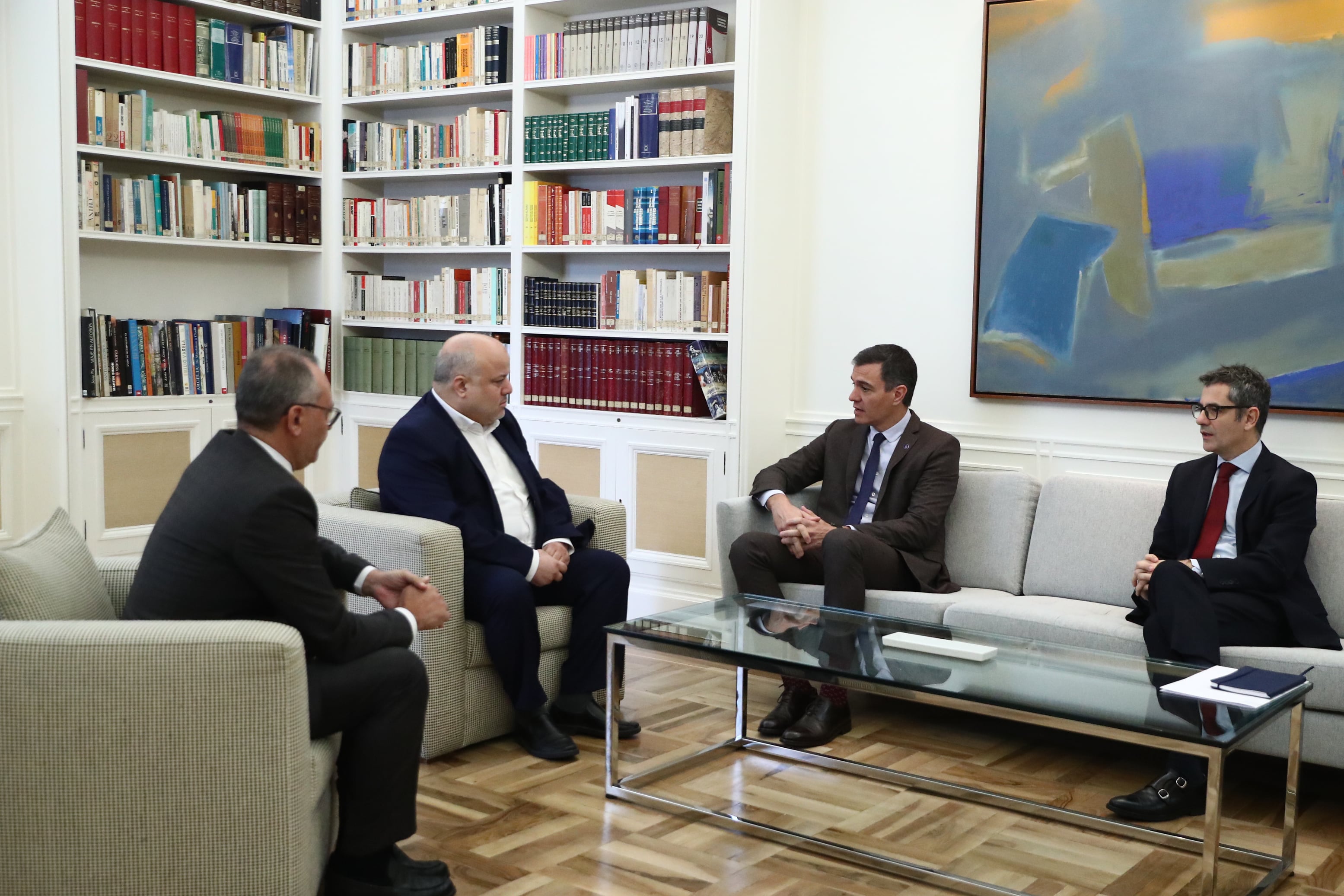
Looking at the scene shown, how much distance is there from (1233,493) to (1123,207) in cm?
112

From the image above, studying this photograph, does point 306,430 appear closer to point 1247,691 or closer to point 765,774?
point 765,774

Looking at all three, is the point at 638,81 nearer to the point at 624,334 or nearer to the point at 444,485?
the point at 624,334

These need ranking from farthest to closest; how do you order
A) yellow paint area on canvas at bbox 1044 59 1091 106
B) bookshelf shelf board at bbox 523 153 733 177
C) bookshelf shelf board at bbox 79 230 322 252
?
bookshelf shelf board at bbox 79 230 322 252
bookshelf shelf board at bbox 523 153 733 177
yellow paint area on canvas at bbox 1044 59 1091 106

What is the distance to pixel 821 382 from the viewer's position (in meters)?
4.89

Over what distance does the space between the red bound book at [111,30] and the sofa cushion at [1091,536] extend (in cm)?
388

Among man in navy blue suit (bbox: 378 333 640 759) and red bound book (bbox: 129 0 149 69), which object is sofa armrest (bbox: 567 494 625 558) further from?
red bound book (bbox: 129 0 149 69)

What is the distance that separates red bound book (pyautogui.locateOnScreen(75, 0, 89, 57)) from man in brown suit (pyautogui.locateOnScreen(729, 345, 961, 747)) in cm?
308

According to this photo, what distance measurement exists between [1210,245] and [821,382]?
4.87 feet

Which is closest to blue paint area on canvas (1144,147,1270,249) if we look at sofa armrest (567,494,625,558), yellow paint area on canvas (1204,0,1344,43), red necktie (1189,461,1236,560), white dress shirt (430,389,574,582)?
yellow paint area on canvas (1204,0,1344,43)

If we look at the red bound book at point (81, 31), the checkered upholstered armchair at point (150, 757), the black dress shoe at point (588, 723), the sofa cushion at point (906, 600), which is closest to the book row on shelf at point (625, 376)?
the sofa cushion at point (906, 600)

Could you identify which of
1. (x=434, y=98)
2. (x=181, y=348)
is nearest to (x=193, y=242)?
(x=181, y=348)

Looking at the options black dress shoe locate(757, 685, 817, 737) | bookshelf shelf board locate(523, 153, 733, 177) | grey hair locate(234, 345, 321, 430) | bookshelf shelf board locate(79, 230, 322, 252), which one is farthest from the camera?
bookshelf shelf board locate(79, 230, 322, 252)

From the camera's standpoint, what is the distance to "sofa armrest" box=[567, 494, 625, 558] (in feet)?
13.1

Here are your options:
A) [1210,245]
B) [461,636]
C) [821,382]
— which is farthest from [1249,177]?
[461,636]
